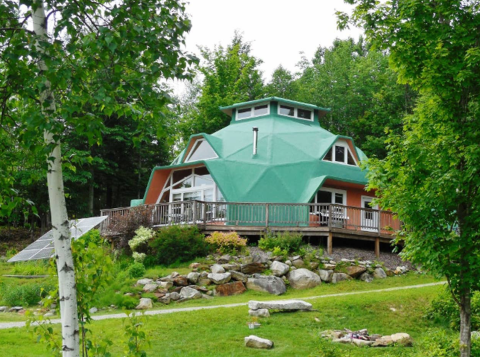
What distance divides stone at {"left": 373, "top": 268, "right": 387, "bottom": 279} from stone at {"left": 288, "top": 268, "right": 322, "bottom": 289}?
92.5 inches

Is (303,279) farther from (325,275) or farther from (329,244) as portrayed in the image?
(329,244)

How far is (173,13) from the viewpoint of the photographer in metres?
5.77

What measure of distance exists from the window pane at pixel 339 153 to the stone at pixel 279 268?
900 centimetres

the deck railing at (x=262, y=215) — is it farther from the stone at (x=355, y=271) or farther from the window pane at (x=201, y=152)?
the window pane at (x=201, y=152)

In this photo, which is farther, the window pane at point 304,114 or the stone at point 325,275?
the window pane at point 304,114

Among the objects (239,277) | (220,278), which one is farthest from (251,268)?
(220,278)

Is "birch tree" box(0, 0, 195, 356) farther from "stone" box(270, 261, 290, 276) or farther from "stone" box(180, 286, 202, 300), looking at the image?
"stone" box(270, 261, 290, 276)

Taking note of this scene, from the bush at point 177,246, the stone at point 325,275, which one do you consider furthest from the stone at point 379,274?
the bush at point 177,246

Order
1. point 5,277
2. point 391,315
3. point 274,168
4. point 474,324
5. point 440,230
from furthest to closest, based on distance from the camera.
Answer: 1. point 274,168
2. point 5,277
3. point 391,315
4. point 474,324
5. point 440,230

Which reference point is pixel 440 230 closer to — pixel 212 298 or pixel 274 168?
pixel 212 298

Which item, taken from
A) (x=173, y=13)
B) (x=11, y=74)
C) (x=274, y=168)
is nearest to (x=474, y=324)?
(x=173, y=13)

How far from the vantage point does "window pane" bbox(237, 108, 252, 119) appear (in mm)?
29391

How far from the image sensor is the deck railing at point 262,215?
72.8 ft

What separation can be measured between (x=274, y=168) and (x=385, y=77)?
19.4 metres
